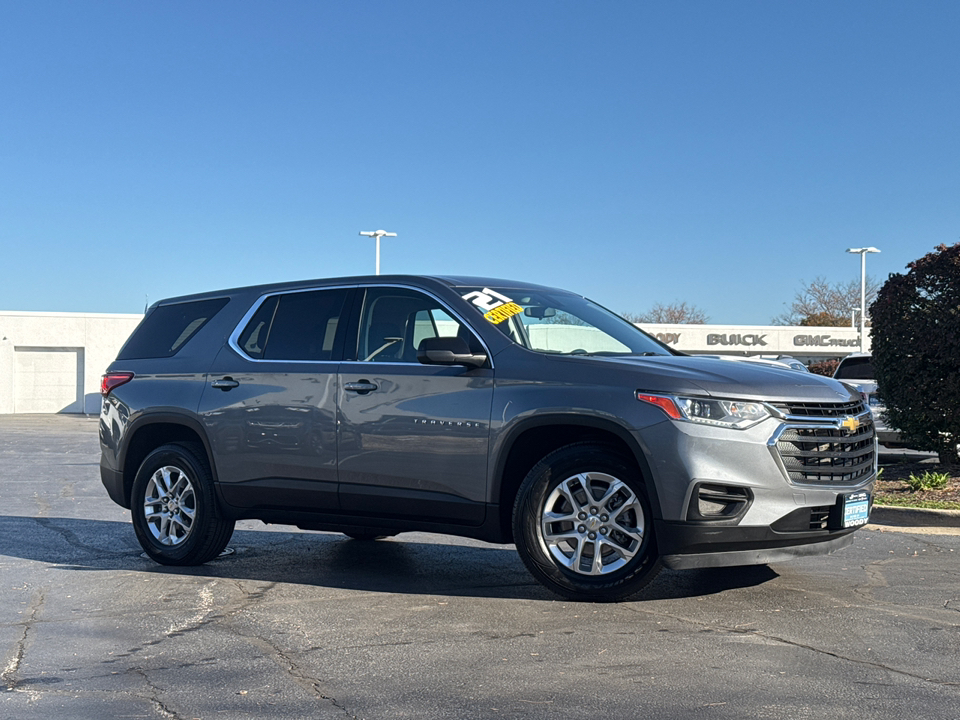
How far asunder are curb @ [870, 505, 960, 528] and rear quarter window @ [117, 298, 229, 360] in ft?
20.0

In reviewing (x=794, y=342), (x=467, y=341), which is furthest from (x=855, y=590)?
(x=794, y=342)

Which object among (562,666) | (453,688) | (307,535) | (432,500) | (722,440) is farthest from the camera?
(307,535)

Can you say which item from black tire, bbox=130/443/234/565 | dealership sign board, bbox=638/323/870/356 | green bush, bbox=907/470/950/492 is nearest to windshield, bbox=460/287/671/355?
black tire, bbox=130/443/234/565

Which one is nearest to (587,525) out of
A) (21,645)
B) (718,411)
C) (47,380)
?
(718,411)

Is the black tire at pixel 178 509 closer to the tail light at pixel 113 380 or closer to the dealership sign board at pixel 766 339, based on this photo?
the tail light at pixel 113 380

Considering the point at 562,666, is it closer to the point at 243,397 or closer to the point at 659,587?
the point at 659,587

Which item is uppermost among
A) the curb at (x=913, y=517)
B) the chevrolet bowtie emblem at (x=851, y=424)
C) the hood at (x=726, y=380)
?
the hood at (x=726, y=380)

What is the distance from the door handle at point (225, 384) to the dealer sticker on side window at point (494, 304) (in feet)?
5.80

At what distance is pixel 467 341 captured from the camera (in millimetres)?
6496

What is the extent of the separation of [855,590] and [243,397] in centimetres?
404

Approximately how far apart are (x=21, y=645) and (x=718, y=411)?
12.0 feet

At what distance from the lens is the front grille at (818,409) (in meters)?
Result: 5.73

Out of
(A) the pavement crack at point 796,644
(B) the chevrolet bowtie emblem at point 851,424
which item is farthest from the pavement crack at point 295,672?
(B) the chevrolet bowtie emblem at point 851,424

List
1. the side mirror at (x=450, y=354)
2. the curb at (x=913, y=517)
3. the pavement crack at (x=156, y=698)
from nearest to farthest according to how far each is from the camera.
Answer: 1. the pavement crack at (x=156, y=698)
2. the side mirror at (x=450, y=354)
3. the curb at (x=913, y=517)
